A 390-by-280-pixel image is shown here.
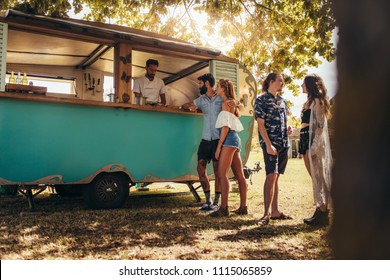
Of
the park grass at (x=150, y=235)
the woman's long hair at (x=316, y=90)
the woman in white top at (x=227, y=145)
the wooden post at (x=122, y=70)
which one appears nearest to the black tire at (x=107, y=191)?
the park grass at (x=150, y=235)

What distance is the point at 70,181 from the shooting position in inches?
225

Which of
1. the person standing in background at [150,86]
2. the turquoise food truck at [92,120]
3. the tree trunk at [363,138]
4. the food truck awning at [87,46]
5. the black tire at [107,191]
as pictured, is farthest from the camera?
the person standing in background at [150,86]

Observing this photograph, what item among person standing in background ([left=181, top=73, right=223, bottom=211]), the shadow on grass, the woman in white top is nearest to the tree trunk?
the shadow on grass

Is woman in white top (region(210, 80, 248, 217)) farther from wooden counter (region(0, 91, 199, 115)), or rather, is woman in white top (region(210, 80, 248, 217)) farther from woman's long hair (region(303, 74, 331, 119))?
wooden counter (region(0, 91, 199, 115))

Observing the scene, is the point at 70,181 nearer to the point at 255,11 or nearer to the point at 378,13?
the point at 378,13

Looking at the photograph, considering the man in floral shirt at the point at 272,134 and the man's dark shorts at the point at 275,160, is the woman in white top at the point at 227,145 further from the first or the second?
the man's dark shorts at the point at 275,160

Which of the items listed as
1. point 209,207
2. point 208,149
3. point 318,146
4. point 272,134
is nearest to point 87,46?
point 208,149

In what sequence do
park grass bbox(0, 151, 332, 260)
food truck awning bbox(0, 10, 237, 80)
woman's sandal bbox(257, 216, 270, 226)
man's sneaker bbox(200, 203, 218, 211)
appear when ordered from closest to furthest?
park grass bbox(0, 151, 332, 260) → woman's sandal bbox(257, 216, 270, 226) → food truck awning bbox(0, 10, 237, 80) → man's sneaker bbox(200, 203, 218, 211)

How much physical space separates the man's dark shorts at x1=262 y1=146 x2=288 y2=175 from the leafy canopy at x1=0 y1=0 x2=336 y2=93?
11.9ft

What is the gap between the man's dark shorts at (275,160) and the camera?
5.12 meters

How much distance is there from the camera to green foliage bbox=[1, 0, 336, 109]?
27.9 ft

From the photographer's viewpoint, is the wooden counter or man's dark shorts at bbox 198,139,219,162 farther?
man's dark shorts at bbox 198,139,219,162

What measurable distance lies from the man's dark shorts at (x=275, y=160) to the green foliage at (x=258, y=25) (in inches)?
143

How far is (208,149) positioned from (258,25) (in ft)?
18.1
